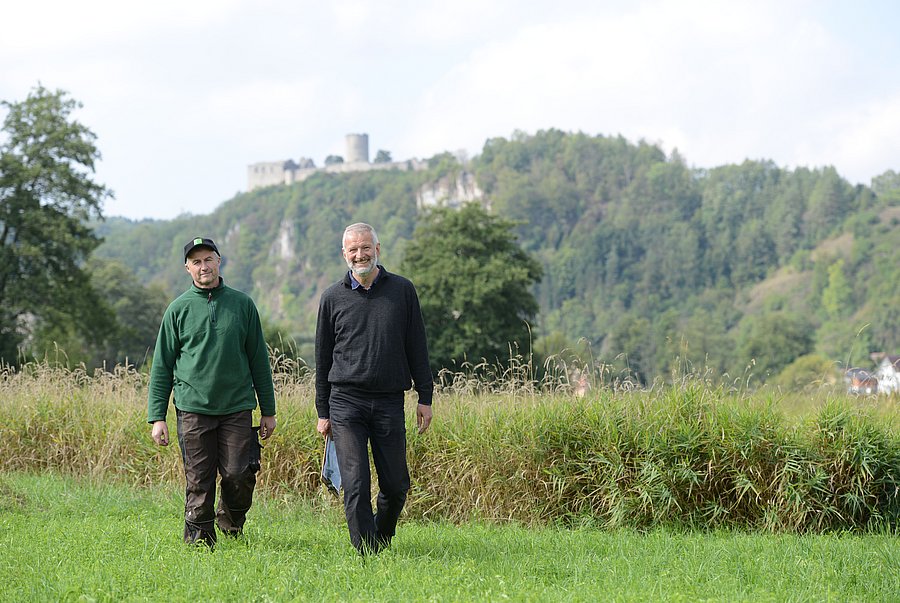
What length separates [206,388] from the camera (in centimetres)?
611

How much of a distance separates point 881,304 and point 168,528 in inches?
4400

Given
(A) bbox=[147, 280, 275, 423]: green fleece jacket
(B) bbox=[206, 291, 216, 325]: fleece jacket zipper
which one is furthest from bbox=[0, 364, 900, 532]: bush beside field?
(B) bbox=[206, 291, 216, 325]: fleece jacket zipper

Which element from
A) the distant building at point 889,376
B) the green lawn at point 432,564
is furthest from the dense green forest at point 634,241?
the green lawn at point 432,564

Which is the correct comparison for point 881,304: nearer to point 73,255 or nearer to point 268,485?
point 73,255

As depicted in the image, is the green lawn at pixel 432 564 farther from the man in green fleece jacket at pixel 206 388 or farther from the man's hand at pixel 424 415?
the man's hand at pixel 424 415

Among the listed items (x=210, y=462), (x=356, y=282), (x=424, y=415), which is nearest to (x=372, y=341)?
(x=356, y=282)

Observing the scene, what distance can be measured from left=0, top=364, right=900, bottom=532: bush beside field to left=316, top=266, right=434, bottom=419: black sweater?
2608 millimetres

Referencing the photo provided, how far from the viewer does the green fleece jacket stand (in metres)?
6.14

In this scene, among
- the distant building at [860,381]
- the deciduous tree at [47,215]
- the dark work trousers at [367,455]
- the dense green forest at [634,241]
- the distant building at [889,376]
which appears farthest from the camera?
the dense green forest at [634,241]

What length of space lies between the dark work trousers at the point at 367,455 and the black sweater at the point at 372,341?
0.10 m

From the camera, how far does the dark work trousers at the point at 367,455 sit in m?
5.91

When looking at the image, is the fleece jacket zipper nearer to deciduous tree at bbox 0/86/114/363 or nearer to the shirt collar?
the shirt collar

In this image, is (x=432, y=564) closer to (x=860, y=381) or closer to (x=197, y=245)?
(x=197, y=245)

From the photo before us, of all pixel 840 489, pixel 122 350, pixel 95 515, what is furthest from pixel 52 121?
pixel 840 489
